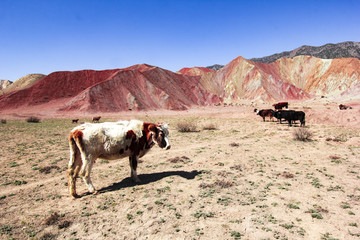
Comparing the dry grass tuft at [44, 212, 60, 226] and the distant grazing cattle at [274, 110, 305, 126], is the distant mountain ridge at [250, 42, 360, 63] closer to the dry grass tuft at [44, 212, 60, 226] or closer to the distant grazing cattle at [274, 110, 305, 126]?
the distant grazing cattle at [274, 110, 305, 126]

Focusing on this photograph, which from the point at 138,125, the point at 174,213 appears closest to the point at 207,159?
the point at 138,125

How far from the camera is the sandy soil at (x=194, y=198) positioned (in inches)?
219

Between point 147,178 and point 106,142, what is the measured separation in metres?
2.69

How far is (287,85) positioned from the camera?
8962 centimetres

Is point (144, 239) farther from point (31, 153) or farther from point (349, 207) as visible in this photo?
point (31, 153)

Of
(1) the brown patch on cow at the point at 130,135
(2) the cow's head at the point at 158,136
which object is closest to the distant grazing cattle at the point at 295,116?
(2) the cow's head at the point at 158,136

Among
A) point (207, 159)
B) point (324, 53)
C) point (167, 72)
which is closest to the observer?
point (207, 159)

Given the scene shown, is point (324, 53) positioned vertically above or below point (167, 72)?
above

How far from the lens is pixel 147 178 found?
30.0 ft

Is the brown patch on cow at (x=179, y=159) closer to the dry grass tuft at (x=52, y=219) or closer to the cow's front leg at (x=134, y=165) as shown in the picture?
the cow's front leg at (x=134, y=165)

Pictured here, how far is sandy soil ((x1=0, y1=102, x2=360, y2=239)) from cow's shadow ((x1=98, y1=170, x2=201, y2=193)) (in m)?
0.04

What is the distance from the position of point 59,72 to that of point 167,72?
138 ft

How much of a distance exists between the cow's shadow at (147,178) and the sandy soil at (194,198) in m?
0.04

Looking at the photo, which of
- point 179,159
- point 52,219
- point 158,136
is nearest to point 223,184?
point 158,136
